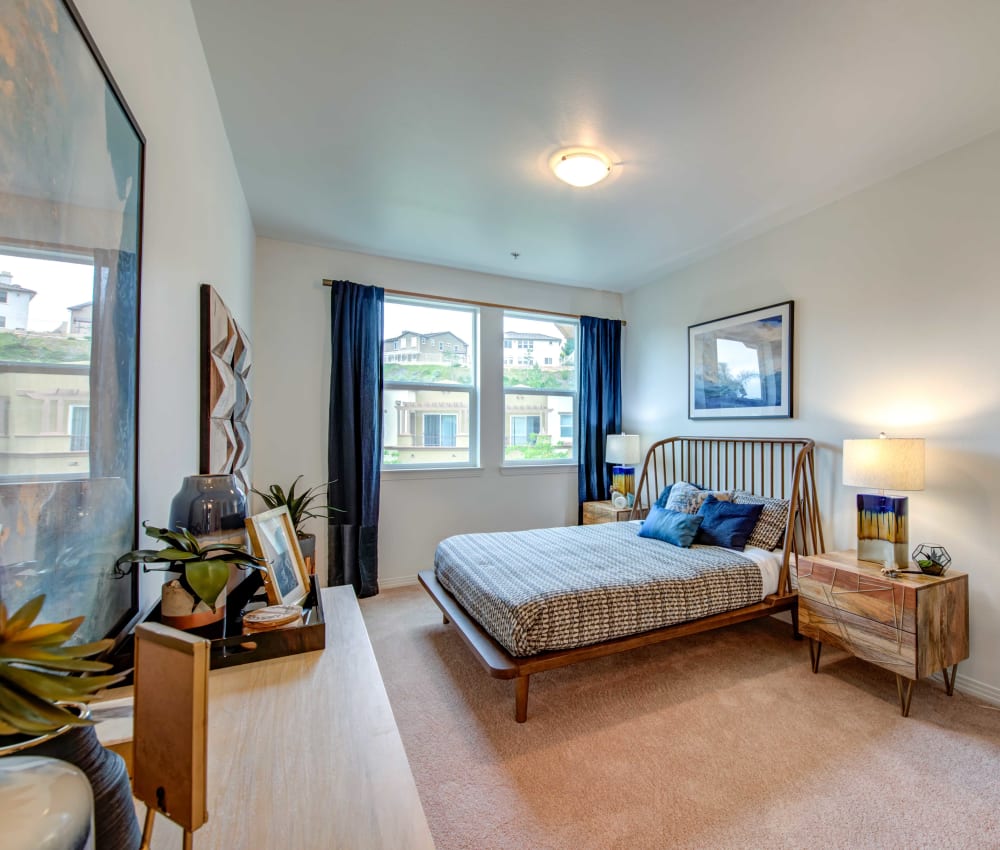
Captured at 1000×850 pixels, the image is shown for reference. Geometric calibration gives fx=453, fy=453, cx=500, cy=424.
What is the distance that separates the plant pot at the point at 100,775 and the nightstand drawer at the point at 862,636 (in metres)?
2.78

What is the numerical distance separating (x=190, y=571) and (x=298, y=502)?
2.43 m

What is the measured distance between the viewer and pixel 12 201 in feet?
1.98

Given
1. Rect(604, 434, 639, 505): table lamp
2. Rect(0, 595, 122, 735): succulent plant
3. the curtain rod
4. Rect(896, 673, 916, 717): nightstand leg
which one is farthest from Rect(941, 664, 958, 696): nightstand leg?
the curtain rod

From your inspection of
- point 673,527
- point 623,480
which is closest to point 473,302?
point 623,480

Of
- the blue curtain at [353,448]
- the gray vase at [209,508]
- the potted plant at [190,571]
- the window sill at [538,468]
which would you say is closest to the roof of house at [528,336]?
the window sill at [538,468]

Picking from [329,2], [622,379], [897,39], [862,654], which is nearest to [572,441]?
[622,379]

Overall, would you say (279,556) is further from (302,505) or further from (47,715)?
(302,505)

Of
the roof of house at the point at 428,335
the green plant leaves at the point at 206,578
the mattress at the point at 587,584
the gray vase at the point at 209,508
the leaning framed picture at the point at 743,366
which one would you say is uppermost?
the roof of house at the point at 428,335

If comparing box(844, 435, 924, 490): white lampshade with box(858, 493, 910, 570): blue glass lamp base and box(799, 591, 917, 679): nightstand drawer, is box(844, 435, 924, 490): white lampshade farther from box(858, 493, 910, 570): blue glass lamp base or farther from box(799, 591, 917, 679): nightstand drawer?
box(799, 591, 917, 679): nightstand drawer

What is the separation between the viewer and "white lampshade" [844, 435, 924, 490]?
2.21 m

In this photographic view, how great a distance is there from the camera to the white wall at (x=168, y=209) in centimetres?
108

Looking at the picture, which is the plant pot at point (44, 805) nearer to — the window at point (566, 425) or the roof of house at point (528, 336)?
the roof of house at point (528, 336)

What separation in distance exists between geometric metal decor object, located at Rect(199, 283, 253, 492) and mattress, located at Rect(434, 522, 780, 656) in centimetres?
137

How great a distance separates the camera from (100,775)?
438 millimetres
